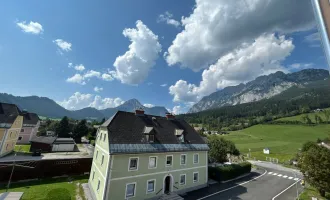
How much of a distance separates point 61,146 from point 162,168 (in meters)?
44.2

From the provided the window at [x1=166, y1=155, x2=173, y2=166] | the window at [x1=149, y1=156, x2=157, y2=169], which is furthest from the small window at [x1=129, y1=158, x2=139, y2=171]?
the window at [x1=166, y1=155, x2=173, y2=166]

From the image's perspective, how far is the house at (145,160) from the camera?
2070cm

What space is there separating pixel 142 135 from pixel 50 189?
50.5ft

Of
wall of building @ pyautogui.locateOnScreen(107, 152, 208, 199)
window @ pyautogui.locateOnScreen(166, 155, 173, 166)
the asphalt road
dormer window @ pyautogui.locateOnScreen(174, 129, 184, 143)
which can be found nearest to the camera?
wall of building @ pyautogui.locateOnScreen(107, 152, 208, 199)

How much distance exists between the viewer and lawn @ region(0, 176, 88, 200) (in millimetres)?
21875

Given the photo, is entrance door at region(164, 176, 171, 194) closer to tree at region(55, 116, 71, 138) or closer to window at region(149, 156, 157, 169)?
window at region(149, 156, 157, 169)

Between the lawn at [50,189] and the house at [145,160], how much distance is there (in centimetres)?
283

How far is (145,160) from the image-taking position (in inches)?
901

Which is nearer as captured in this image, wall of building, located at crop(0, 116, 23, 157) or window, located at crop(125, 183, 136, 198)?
window, located at crop(125, 183, 136, 198)

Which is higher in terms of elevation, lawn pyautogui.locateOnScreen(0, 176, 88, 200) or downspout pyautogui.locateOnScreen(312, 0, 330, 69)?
downspout pyautogui.locateOnScreen(312, 0, 330, 69)

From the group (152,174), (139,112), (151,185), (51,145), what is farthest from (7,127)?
(151,185)

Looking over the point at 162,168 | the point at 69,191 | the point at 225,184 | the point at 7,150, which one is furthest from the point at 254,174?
the point at 7,150

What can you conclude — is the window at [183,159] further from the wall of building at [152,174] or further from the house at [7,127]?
the house at [7,127]

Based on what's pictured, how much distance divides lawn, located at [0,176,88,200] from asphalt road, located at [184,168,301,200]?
16.6 m
